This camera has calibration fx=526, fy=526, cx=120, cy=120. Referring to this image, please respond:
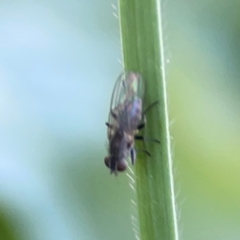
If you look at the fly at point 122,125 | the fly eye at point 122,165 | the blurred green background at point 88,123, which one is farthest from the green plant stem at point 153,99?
the blurred green background at point 88,123

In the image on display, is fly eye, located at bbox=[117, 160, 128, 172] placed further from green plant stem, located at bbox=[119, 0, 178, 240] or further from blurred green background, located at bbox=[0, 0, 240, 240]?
green plant stem, located at bbox=[119, 0, 178, 240]

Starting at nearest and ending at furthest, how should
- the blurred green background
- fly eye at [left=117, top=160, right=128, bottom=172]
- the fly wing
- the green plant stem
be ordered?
the green plant stem < the fly wing < fly eye at [left=117, top=160, right=128, bottom=172] < the blurred green background

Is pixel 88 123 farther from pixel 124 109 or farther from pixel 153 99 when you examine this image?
pixel 153 99

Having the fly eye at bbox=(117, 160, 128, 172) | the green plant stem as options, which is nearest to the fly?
the fly eye at bbox=(117, 160, 128, 172)

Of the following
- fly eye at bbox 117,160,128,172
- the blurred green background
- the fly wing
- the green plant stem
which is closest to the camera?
the green plant stem

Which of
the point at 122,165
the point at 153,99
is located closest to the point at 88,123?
the point at 122,165

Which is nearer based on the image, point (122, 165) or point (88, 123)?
point (122, 165)
